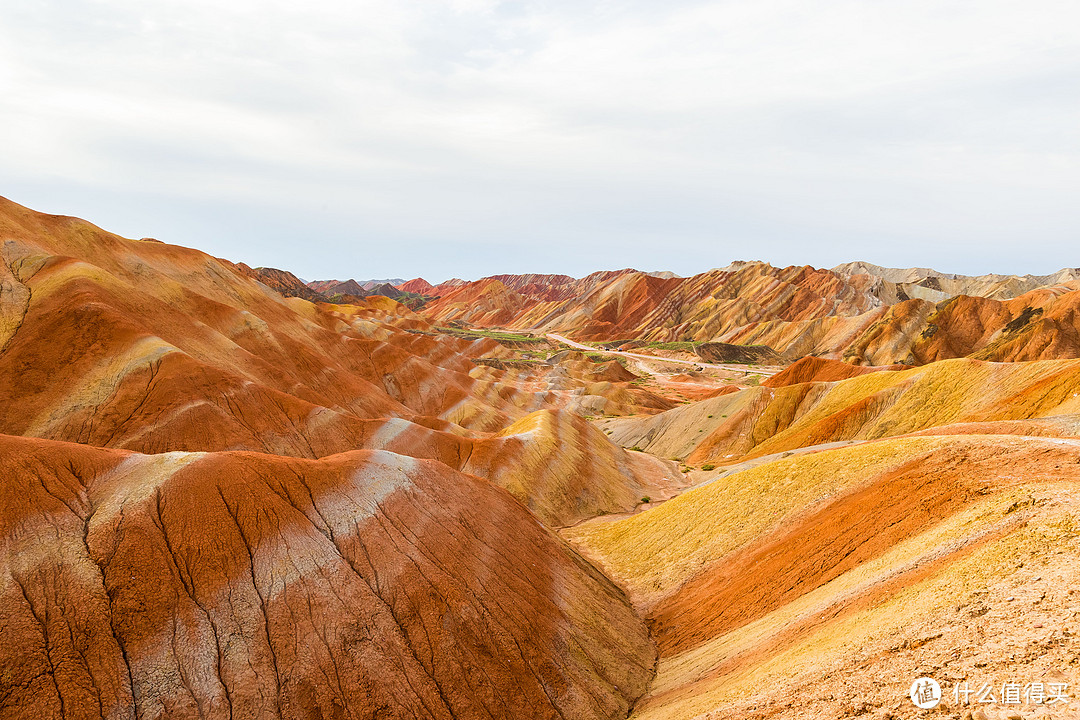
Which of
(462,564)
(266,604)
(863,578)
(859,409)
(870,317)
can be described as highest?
(870,317)

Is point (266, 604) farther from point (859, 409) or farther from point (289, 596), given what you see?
point (859, 409)

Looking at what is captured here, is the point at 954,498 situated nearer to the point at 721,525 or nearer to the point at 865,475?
the point at 865,475

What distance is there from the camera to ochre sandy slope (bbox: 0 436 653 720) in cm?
1162

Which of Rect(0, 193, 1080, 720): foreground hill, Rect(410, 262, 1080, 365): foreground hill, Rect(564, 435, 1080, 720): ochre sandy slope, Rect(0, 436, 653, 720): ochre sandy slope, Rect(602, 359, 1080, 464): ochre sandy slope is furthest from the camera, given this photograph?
Rect(410, 262, 1080, 365): foreground hill

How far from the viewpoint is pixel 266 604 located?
13.7 meters

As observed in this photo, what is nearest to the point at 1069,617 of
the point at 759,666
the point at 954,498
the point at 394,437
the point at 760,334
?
the point at 759,666

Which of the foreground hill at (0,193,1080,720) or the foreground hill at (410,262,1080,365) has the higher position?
the foreground hill at (410,262,1080,365)

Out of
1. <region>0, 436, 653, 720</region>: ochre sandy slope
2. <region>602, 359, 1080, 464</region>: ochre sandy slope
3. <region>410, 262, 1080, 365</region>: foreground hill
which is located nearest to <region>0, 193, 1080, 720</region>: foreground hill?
<region>0, 436, 653, 720</region>: ochre sandy slope

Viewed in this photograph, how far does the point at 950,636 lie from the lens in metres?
9.88

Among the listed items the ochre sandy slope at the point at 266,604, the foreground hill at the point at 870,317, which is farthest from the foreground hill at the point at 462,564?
the foreground hill at the point at 870,317

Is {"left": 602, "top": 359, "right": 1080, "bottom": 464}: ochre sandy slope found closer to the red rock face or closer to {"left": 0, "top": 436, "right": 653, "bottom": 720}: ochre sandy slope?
the red rock face

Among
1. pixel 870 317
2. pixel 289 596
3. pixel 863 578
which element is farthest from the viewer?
pixel 870 317

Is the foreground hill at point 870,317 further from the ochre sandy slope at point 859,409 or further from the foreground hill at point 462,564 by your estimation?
the foreground hill at point 462,564

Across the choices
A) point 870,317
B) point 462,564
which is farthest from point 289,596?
point 870,317
